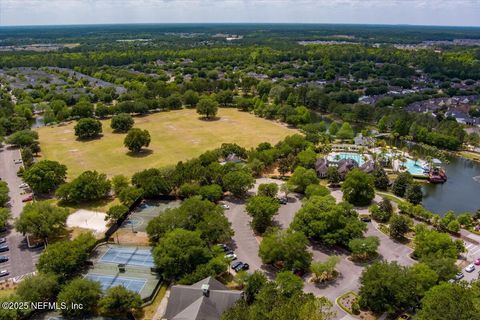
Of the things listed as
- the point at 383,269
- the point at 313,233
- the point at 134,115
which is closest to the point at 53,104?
the point at 134,115

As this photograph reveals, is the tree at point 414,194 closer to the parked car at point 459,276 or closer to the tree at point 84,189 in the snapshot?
the parked car at point 459,276

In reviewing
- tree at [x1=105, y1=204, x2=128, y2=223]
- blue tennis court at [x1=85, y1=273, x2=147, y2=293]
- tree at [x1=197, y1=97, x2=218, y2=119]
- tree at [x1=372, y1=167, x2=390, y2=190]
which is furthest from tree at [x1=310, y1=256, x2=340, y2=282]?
tree at [x1=197, y1=97, x2=218, y2=119]

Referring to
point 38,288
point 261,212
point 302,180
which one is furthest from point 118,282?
point 302,180

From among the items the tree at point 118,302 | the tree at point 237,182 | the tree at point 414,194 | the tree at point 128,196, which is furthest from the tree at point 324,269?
the tree at point 128,196

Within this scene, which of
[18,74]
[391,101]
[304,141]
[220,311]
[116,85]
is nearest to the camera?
[220,311]

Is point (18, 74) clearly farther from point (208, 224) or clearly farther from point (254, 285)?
point (254, 285)

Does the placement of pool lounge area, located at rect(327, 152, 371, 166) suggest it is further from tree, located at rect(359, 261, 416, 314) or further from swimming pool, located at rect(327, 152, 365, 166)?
tree, located at rect(359, 261, 416, 314)

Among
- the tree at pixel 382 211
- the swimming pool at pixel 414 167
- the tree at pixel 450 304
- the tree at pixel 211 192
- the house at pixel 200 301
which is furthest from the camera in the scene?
the swimming pool at pixel 414 167
